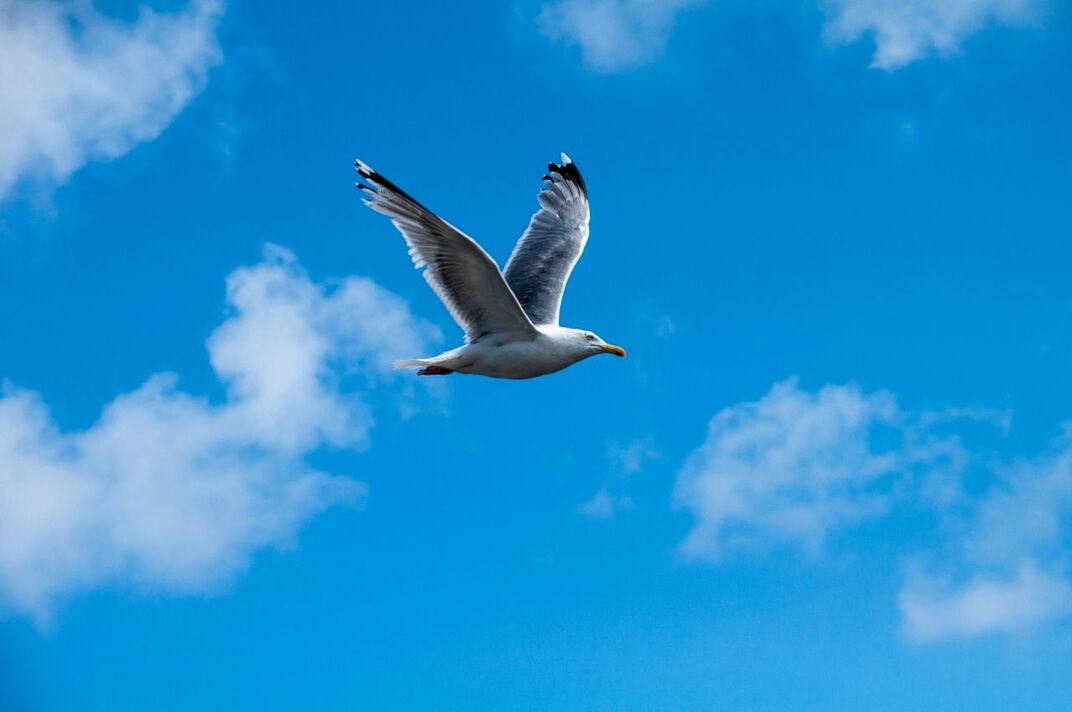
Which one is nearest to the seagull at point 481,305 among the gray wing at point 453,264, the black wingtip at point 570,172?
the gray wing at point 453,264

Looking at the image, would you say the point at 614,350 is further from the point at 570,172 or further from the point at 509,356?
the point at 570,172

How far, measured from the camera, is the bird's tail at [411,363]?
1197 cm

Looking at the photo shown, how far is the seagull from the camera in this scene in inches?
438

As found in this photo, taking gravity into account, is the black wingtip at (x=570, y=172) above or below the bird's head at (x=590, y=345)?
above

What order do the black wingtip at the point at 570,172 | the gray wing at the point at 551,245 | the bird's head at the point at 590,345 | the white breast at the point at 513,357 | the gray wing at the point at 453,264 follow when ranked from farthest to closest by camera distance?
the black wingtip at the point at 570,172
the gray wing at the point at 551,245
the bird's head at the point at 590,345
the white breast at the point at 513,357
the gray wing at the point at 453,264

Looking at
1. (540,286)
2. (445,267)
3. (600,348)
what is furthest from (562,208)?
(445,267)

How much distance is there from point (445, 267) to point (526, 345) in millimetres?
1147

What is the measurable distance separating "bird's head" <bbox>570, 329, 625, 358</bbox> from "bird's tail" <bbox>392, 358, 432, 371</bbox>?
5.01ft

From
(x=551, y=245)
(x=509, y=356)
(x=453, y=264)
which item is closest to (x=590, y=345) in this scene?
(x=509, y=356)

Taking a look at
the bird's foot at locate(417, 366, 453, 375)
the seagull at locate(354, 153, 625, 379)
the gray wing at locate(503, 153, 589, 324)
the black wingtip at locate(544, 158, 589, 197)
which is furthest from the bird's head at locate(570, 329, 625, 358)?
the black wingtip at locate(544, 158, 589, 197)

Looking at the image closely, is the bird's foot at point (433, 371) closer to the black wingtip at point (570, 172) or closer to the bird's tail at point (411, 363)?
the bird's tail at point (411, 363)

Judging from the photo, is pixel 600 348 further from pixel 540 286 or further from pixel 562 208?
pixel 562 208

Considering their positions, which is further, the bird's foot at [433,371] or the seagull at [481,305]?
the bird's foot at [433,371]

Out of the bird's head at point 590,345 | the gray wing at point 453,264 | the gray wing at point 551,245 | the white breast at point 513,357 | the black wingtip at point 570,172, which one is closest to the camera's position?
the gray wing at point 453,264
